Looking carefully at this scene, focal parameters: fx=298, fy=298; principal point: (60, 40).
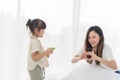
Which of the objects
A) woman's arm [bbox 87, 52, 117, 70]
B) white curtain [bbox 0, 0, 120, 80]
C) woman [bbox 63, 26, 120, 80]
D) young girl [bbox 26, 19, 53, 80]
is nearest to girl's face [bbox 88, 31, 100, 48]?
woman [bbox 63, 26, 120, 80]

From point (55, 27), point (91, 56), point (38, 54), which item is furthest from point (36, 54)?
point (55, 27)

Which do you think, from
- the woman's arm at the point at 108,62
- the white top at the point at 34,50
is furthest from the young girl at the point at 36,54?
the woman's arm at the point at 108,62

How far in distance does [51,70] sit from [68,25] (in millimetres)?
430

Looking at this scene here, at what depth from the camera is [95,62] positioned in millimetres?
1800

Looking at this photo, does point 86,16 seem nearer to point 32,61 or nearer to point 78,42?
point 78,42

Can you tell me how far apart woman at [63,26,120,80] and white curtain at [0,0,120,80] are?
2.13ft

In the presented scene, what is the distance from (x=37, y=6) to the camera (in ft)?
8.36

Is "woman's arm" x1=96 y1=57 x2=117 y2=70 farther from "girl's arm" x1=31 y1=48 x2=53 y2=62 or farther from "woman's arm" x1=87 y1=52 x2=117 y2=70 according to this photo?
"girl's arm" x1=31 y1=48 x2=53 y2=62

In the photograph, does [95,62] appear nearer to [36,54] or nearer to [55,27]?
[36,54]

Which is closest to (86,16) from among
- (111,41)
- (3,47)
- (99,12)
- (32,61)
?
(99,12)

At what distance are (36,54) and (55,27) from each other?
2.64 feet

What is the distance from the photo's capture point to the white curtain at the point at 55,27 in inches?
98.3

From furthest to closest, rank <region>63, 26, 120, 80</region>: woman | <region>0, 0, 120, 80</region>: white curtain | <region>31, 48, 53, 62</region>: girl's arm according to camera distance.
→ 1. <region>0, 0, 120, 80</region>: white curtain
2. <region>31, 48, 53, 62</region>: girl's arm
3. <region>63, 26, 120, 80</region>: woman

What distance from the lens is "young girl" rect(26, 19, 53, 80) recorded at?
184 centimetres
